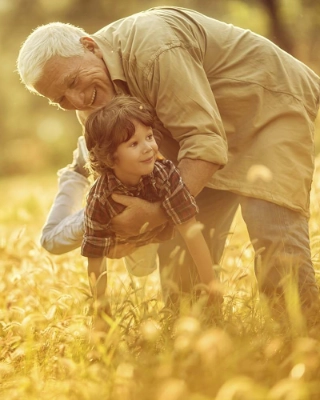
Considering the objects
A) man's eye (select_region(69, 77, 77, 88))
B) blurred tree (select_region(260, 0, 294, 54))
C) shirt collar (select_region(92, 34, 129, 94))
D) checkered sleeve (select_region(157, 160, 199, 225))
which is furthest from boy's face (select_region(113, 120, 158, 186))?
blurred tree (select_region(260, 0, 294, 54))

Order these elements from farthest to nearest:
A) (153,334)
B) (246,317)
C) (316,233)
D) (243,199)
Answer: (316,233) → (243,199) → (246,317) → (153,334)

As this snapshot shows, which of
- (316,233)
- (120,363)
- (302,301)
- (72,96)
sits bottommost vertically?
(316,233)

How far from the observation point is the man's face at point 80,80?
3.59 metres

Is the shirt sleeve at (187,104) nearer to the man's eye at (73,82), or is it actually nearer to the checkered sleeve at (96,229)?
the man's eye at (73,82)

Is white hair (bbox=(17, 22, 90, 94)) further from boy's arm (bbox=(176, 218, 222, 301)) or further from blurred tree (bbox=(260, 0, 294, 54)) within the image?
blurred tree (bbox=(260, 0, 294, 54))

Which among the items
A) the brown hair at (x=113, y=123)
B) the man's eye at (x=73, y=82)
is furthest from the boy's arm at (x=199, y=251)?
the man's eye at (x=73, y=82)

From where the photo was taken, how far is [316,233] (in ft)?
15.9

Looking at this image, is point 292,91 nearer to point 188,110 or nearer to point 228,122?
point 228,122

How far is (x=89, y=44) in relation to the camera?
3686 millimetres

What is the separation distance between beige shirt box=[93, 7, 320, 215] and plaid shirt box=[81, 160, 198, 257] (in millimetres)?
151

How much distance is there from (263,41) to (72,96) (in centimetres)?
113

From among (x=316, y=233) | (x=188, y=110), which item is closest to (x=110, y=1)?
(x=316, y=233)

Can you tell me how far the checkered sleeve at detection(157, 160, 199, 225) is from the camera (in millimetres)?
3445

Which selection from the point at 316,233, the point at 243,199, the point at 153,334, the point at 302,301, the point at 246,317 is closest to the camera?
the point at 153,334
